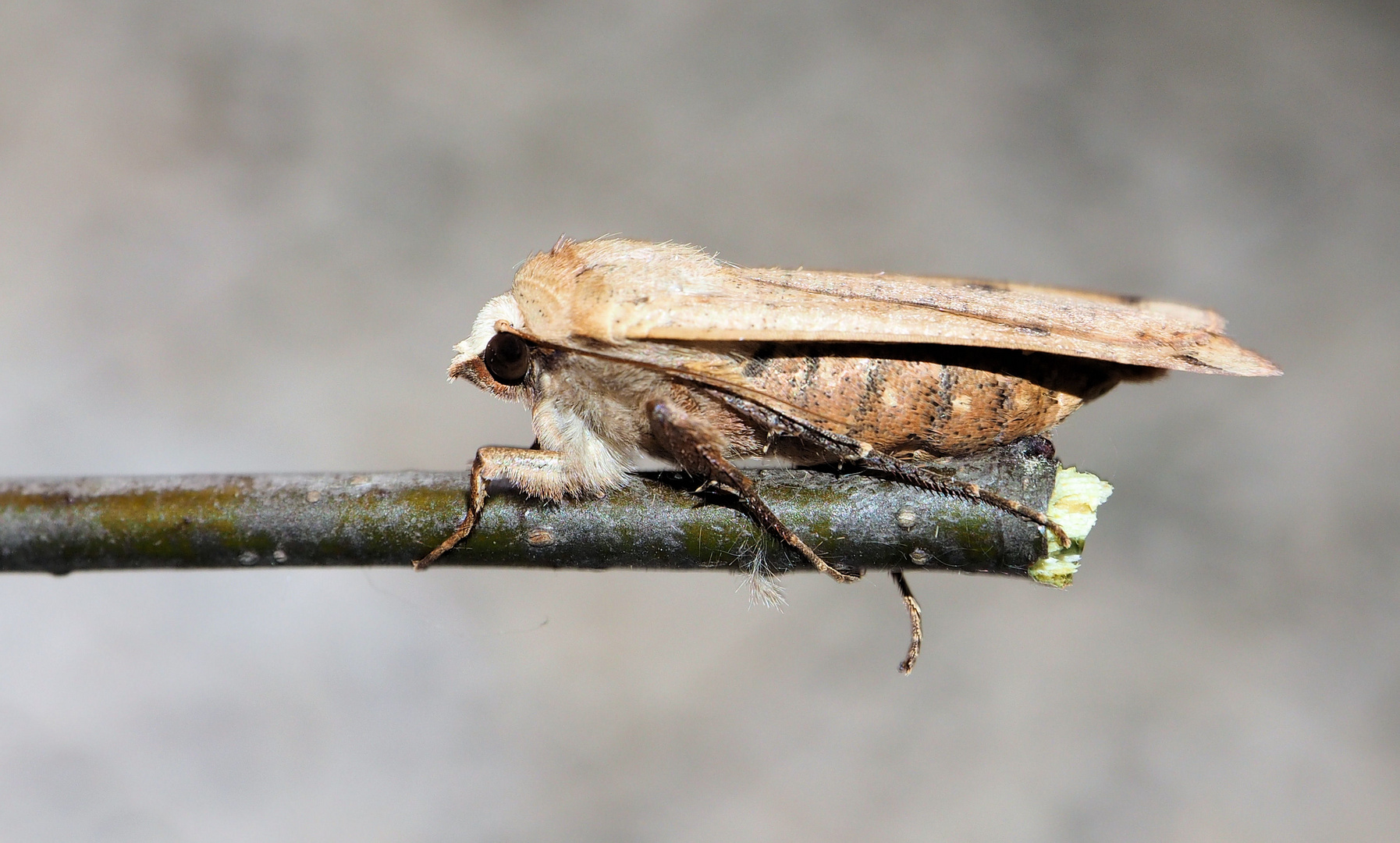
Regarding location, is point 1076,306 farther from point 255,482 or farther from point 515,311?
point 255,482

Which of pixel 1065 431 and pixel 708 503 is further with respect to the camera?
pixel 1065 431

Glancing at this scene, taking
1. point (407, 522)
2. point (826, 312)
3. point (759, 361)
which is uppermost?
point (826, 312)

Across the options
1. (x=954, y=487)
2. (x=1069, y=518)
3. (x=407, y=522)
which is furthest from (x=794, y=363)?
(x=407, y=522)

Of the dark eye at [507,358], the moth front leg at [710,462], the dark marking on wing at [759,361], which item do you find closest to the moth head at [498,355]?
the dark eye at [507,358]

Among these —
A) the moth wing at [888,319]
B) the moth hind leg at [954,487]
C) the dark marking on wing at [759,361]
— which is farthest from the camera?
the dark marking on wing at [759,361]

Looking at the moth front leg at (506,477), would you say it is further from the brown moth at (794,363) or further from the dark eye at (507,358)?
the dark eye at (507,358)

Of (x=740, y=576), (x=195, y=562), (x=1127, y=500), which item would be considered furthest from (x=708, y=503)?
(x=1127, y=500)

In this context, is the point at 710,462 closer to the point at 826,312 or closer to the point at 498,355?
the point at 826,312
